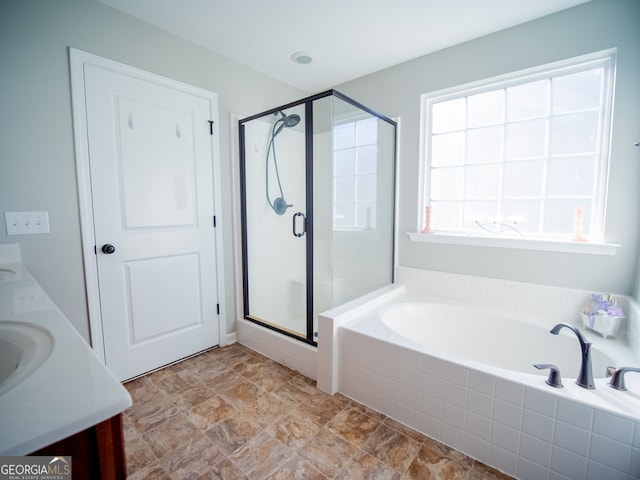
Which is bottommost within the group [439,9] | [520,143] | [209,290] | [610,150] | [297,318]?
[297,318]

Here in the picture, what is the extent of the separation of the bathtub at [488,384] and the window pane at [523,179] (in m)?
0.89

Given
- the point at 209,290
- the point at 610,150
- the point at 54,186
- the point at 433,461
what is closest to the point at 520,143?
the point at 610,150

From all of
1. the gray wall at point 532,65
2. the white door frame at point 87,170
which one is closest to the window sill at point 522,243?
the gray wall at point 532,65

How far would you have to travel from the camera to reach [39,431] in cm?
42

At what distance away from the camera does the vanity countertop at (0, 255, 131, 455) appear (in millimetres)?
420

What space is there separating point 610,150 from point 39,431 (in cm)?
268

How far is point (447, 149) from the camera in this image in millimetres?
2445

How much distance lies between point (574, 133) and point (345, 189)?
1.56 metres

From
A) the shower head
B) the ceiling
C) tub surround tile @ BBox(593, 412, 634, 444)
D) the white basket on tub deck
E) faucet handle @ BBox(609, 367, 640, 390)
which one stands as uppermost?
the ceiling

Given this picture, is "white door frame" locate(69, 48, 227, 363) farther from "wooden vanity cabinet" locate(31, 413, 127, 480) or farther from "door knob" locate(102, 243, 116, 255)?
"wooden vanity cabinet" locate(31, 413, 127, 480)

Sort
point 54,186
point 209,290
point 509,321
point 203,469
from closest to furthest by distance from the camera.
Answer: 1. point 203,469
2. point 54,186
3. point 509,321
4. point 209,290

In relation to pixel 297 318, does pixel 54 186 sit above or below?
above

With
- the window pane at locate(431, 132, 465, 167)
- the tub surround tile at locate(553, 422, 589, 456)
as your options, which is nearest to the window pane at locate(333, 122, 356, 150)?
the window pane at locate(431, 132, 465, 167)

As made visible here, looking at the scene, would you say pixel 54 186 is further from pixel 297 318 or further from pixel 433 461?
pixel 433 461
